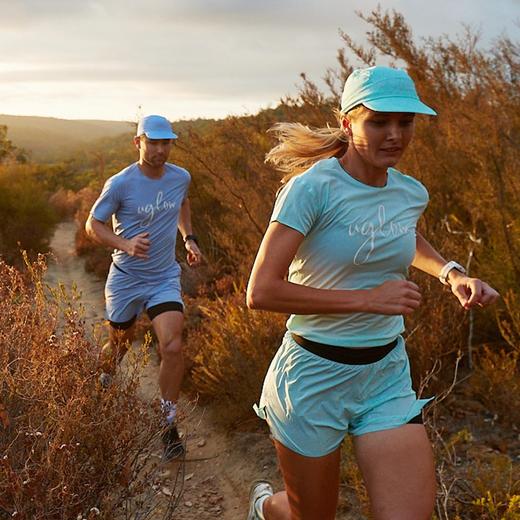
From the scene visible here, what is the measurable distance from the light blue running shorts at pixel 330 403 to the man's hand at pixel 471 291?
39cm

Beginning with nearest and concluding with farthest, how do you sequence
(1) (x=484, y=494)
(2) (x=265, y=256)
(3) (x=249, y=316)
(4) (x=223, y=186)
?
1. (2) (x=265, y=256)
2. (1) (x=484, y=494)
3. (3) (x=249, y=316)
4. (4) (x=223, y=186)

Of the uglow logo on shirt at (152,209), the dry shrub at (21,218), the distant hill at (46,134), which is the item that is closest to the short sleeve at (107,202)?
the uglow logo on shirt at (152,209)

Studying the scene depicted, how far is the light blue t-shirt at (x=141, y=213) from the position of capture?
4.64 meters

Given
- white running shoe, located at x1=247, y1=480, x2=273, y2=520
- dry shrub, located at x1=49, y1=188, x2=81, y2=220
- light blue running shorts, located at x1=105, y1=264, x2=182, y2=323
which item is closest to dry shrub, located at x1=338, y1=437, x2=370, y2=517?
white running shoe, located at x1=247, y1=480, x2=273, y2=520

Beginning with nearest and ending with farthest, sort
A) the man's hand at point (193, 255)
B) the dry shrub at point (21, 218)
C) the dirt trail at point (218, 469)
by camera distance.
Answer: the dirt trail at point (218, 469) → the man's hand at point (193, 255) → the dry shrub at point (21, 218)

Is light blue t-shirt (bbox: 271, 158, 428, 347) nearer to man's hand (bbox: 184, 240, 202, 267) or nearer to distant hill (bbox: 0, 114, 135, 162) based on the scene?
man's hand (bbox: 184, 240, 202, 267)

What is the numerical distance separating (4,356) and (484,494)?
2.38 m

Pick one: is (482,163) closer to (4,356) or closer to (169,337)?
(169,337)

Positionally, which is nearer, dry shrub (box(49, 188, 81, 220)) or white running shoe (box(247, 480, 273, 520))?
white running shoe (box(247, 480, 273, 520))

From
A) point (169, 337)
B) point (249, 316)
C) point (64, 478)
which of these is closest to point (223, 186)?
point (249, 316)

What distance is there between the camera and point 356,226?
231 cm

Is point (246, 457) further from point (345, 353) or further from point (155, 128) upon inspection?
point (345, 353)

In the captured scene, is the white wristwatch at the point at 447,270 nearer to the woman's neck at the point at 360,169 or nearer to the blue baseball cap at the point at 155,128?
the woman's neck at the point at 360,169

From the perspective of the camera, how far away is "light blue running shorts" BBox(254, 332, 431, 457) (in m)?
2.39
